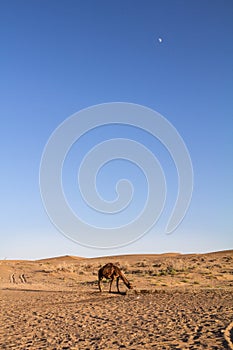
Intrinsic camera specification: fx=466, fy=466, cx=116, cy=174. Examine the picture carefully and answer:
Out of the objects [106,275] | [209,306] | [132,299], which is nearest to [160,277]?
[106,275]

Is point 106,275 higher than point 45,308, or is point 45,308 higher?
point 106,275

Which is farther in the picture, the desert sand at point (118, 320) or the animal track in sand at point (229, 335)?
the desert sand at point (118, 320)

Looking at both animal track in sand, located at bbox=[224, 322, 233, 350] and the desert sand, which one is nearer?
animal track in sand, located at bbox=[224, 322, 233, 350]

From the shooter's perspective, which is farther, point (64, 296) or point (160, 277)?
point (160, 277)

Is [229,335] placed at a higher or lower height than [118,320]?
lower

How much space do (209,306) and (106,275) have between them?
7.71 meters

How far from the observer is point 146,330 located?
1329cm

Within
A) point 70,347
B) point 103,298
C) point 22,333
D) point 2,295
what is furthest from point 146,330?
point 2,295

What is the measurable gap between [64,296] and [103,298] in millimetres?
2760

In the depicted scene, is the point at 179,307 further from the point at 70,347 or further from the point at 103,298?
the point at 70,347

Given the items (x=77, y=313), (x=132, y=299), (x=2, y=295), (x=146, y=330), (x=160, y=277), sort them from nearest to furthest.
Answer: (x=146, y=330), (x=77, y=313), (x=132, y=299), (x=2, y=295), (x=160, y=277)

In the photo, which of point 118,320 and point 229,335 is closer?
point 229,335

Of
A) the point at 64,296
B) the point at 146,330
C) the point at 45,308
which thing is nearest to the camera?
the point at 146,330

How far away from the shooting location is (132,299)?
71.5 feet
